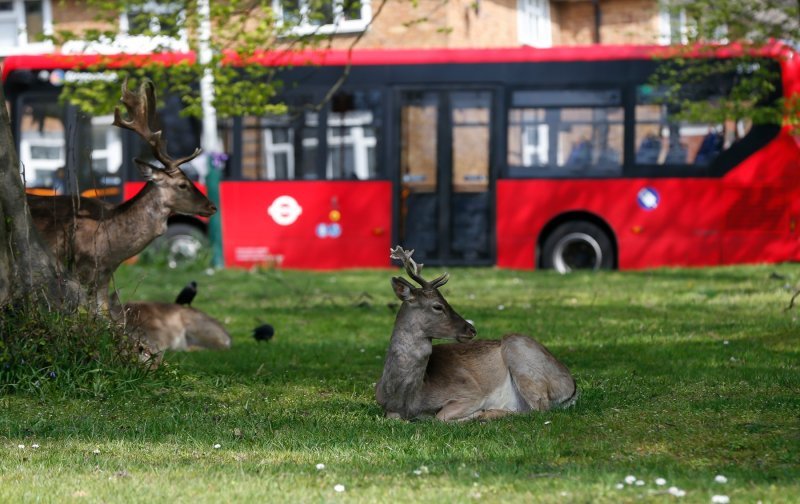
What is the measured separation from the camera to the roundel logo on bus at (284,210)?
24.7 m

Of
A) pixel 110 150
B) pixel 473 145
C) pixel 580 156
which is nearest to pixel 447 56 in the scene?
pixel 473 145

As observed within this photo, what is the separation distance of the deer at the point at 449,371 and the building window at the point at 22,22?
26992 mm

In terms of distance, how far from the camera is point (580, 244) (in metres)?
24.1

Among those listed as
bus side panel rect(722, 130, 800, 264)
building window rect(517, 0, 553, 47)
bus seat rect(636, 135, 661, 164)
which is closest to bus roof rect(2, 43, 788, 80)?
bus seat rect(636, 135, 661, 164)

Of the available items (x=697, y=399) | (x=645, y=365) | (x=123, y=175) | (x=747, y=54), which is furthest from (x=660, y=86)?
(x=697, y=399)

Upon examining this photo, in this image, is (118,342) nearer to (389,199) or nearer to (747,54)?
(747,54)

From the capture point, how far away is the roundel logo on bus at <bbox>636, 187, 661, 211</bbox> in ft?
77.1

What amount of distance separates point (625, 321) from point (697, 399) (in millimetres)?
5448

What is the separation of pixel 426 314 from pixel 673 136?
15421 millimetres

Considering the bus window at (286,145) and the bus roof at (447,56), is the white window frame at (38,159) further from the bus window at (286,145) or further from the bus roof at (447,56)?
the bus window at (286,145)

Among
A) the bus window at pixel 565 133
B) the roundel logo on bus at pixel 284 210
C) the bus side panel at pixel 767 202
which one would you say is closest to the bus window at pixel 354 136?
the roundel logo on bus at pixel 284 210

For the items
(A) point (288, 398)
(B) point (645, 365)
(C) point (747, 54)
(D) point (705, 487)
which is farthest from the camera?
(C) point (747, 54)

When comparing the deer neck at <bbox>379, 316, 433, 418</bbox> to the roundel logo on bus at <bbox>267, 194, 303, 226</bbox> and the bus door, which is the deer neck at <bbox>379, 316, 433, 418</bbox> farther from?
the roundel logo on bus at <bbox>267, 194, 303, 226</bbox>

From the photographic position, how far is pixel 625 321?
14.9 m
